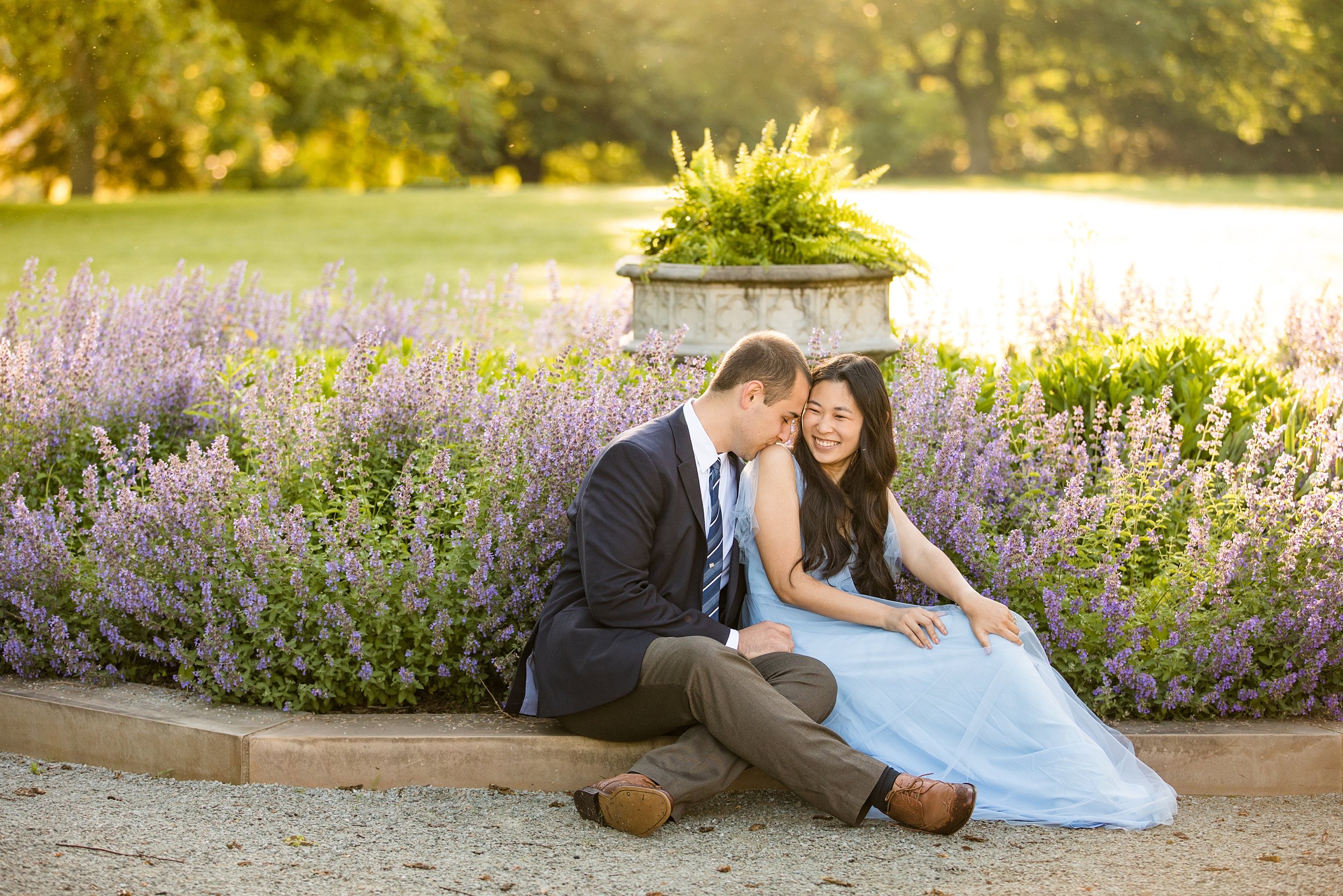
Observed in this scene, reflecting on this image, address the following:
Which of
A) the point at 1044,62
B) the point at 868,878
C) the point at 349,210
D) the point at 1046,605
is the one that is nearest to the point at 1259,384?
the point at 1046,605

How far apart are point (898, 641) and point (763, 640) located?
1.31ft

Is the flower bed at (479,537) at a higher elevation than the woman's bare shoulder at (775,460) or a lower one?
lower

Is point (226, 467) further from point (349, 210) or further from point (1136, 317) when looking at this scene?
point (349, 210)

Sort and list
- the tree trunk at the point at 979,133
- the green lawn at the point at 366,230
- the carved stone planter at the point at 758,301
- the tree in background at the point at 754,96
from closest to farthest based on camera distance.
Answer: the carved stone planter at the point at 758,301
the green lawn at the point at 366,230
the tree in background at the point at 754,96
the tree trunk at the point at 979,133

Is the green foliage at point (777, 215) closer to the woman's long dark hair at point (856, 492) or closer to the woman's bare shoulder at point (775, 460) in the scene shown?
the woman's long dark hair at point (856, 492)

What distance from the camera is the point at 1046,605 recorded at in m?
3.91

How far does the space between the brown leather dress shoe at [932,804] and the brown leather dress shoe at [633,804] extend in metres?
0.57

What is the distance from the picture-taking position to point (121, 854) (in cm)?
318

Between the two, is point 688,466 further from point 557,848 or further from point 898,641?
A: point 557,848

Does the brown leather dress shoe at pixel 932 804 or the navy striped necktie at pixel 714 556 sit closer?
the brown leather dress shoe at pixel 932 804

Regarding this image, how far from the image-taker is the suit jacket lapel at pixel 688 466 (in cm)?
363

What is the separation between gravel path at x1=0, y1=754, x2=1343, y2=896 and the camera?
307cm

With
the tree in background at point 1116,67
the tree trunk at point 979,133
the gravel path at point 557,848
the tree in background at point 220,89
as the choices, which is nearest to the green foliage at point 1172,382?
the gravel path at point 557,848

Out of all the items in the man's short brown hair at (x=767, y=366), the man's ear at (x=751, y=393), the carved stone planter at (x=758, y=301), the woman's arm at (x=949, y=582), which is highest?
the carved stone planter at (x=758, y=301)
